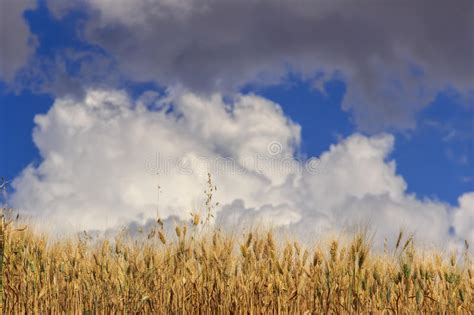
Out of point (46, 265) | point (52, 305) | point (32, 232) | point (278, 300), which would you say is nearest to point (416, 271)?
point (278, 300)

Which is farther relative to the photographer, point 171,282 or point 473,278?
point 473,278

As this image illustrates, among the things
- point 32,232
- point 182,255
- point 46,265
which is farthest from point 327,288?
point 32,232

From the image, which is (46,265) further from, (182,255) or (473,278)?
(473,278)

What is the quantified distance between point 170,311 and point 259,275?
91 cm

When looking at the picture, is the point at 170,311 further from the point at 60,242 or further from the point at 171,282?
the point at 60,242

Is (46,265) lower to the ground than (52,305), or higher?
higher

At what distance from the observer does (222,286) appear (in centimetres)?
534

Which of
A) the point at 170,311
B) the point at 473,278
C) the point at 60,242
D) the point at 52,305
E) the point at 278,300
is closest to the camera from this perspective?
the point at 278,300

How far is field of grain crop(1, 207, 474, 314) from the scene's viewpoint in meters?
5.27

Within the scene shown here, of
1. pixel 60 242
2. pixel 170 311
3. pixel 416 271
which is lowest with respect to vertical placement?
pixel 170 311

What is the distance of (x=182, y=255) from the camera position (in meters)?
5.52

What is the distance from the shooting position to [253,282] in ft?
17.5

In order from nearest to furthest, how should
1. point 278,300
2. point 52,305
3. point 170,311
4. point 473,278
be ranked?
point 278,300 → point 170,311 → point 52,305 → point 473,278

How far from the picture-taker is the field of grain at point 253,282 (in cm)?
527
